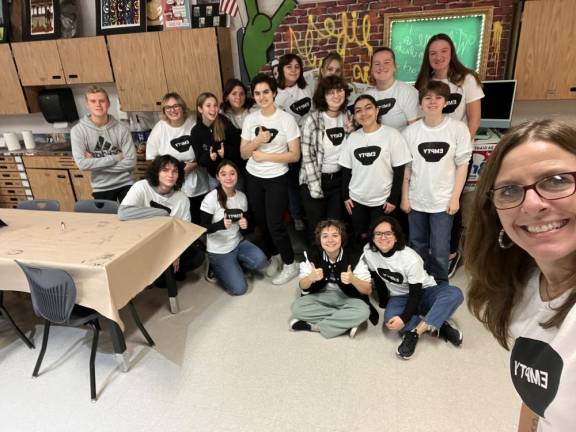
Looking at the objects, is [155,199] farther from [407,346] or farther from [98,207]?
[407,346]

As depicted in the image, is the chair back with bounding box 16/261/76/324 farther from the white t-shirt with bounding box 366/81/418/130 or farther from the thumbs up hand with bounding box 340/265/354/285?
the white t-shirt with bounding box 366/81/418/130

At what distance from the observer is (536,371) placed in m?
0.83

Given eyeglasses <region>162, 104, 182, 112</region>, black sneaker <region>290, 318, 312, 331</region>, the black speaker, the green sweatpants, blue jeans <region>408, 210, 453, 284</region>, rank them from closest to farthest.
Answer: the green sweatpants → black sneaker <region>290, 318, 312, 331</region> → blue jeans <region>408, 210, 453, 284</region> → eyeglasses <region>162, 104, 182, 112</region> → the black speaker

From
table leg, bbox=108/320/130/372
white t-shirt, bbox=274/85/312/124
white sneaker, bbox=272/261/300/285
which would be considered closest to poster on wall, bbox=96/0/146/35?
white t-shirt, bbox=274/85/312/124

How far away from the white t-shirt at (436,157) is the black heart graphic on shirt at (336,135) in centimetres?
42

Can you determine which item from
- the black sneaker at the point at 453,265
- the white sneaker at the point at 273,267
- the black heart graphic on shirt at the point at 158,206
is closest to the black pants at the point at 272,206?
the white sneaker at the point at 273,267

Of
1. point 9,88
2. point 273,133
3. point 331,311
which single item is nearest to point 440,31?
point 273,133

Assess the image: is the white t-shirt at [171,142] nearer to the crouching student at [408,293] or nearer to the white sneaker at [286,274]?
the white sneaker at [286,274]

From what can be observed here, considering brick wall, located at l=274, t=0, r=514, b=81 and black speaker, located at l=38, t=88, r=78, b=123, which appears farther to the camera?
black speaker, located at l=38, t=88, r=78, b=123

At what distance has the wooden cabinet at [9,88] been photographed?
434 centimetres

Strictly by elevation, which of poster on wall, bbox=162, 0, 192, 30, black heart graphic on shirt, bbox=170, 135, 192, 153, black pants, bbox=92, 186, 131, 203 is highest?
poster on wall, bbox=162, 0, 192, 30

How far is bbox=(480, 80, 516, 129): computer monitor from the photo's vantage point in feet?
10.7

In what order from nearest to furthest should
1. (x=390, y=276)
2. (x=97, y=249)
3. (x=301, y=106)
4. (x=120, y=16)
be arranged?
(x=97, y=249) < (x=390, y=276) < (x=301, y=106) < (x=120, y=16)

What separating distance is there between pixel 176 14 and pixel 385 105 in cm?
237
